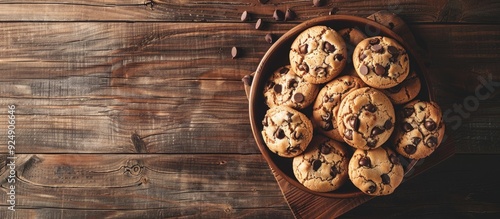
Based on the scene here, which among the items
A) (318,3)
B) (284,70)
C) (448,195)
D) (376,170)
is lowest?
(448,195)

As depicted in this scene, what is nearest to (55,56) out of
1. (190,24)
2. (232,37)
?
(190,24)

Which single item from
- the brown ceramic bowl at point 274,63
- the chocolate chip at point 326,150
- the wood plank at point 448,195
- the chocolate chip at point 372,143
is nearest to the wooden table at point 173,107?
the wood plank at point 448,195

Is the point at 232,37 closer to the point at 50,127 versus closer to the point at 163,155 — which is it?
the point at 163,155

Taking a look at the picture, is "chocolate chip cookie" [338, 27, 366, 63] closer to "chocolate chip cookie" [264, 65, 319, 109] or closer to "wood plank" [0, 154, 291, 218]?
"chocolate chip cookie" [264, 65, 319, 109]

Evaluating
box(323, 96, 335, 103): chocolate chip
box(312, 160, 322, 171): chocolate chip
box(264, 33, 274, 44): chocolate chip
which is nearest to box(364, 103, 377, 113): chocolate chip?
box(323, 96, 335, 103): chocolate chip

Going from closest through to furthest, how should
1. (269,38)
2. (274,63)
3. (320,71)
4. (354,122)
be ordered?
(354,122) < (320,71) < (274,63) < (269,38)

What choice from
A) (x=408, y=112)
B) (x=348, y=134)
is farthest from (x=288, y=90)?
(x=408, y=112)

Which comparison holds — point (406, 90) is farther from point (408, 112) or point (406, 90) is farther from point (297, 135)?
point (297, 135)
